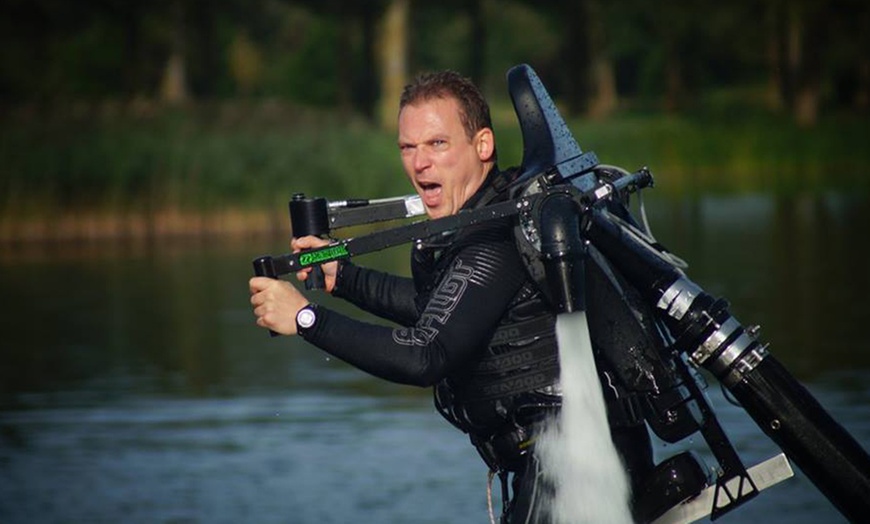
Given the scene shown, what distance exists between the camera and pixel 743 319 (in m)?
18.5

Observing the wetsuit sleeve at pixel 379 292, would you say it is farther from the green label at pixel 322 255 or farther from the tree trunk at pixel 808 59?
the tree trunk at pixel 808 59

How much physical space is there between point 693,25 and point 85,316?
5510cm

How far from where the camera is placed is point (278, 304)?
5.14m

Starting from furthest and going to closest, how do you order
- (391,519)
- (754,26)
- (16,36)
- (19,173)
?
(754,26) → (16,36) → (19,173) → (391,519)

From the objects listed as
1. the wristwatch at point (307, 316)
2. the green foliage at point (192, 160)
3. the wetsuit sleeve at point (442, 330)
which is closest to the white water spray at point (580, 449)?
the wetsuit sleeve at point (442, 330)

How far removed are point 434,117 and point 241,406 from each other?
9501 mm

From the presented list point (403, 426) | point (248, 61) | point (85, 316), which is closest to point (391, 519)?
point (403, 426)

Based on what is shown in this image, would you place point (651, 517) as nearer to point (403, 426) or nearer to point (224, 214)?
point (403, 426)

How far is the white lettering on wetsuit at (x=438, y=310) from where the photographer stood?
5.10 metres

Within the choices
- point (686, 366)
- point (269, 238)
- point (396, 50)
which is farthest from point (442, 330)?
point (396, 50)

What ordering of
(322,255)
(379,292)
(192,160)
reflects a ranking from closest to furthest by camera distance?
(322,255) → (379,292) → (192,160)

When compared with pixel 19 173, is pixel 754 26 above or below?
above

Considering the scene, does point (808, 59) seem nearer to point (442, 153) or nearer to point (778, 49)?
point (778, 49)

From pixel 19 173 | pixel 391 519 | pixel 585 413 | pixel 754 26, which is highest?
pixel 754 26
